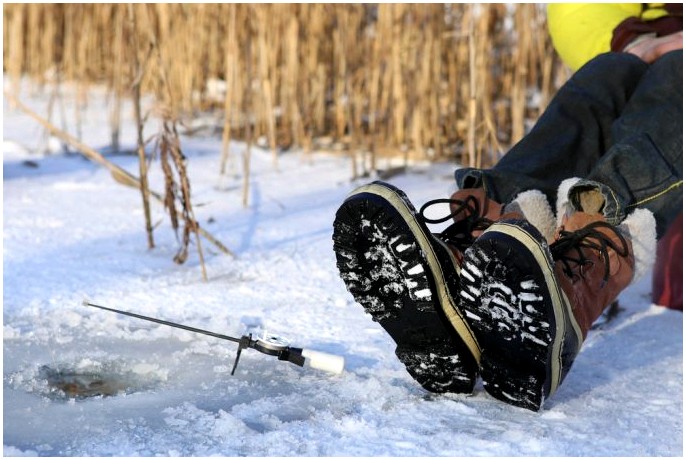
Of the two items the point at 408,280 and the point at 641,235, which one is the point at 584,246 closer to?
the point at 641,235

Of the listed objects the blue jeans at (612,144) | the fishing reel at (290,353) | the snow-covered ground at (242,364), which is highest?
the blue jeans at (612,144)

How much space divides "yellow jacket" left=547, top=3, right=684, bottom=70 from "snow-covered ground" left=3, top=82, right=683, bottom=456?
563 millimetres

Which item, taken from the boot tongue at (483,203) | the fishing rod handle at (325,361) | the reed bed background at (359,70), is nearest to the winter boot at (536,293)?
the boot tongue at (483,203)

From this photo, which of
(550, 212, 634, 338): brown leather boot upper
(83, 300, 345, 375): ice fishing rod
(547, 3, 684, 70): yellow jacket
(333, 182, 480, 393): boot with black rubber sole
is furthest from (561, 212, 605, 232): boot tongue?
(547, 3, 684, 70): yellow jacket

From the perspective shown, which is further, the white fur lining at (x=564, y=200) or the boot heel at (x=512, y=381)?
the white fur lining at (x=564, y=200)

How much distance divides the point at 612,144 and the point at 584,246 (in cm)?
34

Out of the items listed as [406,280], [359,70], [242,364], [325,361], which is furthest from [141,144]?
[359,70]

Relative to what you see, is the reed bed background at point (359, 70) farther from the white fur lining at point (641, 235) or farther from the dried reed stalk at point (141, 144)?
the white fur lining at point (641, 235)

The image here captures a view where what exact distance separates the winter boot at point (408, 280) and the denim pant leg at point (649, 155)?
0.91 ft

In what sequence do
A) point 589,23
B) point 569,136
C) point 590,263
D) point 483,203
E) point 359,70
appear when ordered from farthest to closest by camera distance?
point 359,70 → point 589,23 → point 569,136 → point 483,203 → point 590,263

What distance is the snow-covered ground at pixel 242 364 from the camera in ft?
3.45

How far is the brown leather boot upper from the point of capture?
1.16m

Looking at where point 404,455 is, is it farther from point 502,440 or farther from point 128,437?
point 128,437

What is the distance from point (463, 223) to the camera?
4.21 ft
